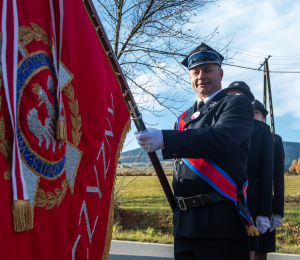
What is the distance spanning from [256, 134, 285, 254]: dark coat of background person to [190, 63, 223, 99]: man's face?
1.84 m

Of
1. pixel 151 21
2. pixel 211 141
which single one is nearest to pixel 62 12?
pixel 211 141

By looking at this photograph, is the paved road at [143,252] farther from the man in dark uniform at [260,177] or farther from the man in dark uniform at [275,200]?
the man in dark uniform at [260,177]

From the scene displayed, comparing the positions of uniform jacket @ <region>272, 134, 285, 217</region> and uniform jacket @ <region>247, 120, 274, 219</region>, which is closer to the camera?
uniform jacket @ <region>247, 120, 274, 219</region>

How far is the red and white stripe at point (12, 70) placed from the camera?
3.45 feet

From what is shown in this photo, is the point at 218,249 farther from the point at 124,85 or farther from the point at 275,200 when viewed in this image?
the point at 275,200

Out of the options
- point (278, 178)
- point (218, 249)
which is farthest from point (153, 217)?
point (218, 249)

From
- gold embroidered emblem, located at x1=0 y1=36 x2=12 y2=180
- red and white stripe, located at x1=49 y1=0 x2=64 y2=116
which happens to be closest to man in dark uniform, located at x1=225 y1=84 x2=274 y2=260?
red and white stripe, located at x1=49 y1=0 x2=64 y2=116

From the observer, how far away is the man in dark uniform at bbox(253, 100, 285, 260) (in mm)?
3309

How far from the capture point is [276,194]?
139 inches

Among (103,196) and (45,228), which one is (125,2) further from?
(45,228)

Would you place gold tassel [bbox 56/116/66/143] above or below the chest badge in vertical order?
below

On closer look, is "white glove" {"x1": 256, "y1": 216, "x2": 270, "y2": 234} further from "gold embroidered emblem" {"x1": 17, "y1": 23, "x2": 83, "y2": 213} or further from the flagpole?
"gold embroidered emblem" {"x1": 17, "y1": 23, "x2": 83, "y2": 213}

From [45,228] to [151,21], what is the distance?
6.86 m

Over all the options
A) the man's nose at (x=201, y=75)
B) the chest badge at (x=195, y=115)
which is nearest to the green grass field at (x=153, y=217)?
the chest badge at (x=195, y=115)
